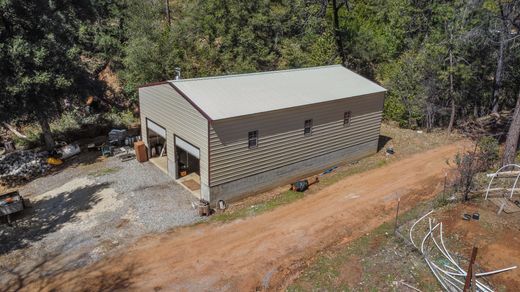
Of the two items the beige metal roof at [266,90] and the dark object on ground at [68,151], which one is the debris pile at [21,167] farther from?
the beige metal roof at [266,90]

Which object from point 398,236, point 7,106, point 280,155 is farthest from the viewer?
point 7,106

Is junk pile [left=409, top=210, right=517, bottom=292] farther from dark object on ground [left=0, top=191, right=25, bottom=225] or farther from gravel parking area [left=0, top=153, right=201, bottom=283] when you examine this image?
dark object on ground [left=0, top=191, right=25, bottom=225]

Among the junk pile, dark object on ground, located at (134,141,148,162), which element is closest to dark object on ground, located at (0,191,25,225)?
dark object on ground, located at (134,141,148,162)

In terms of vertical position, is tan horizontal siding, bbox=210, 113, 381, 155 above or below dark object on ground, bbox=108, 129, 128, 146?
above

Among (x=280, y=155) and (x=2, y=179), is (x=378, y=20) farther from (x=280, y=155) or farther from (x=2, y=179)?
(x=2, y=179)

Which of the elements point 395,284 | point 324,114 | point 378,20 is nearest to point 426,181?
point 324,114

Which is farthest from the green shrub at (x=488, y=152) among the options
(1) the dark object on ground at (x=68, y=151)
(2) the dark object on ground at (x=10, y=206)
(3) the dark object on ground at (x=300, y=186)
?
(1) the dark object on ground at (x=68, y=151)
